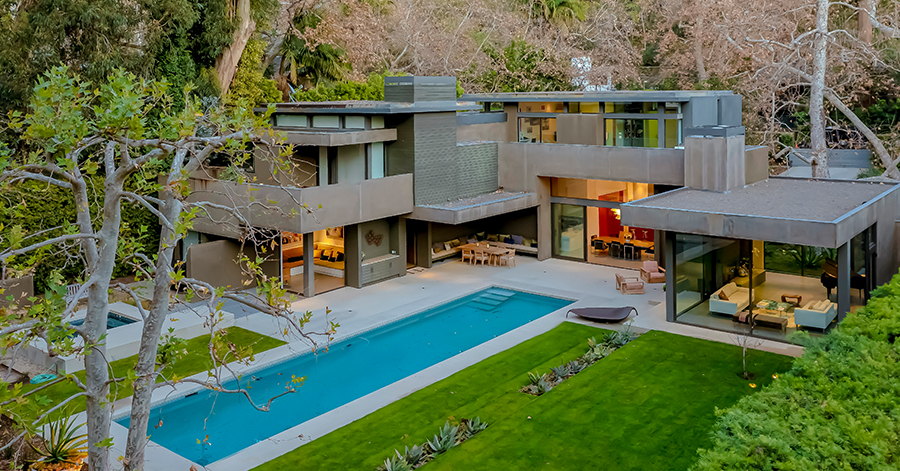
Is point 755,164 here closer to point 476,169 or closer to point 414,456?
point 476,169

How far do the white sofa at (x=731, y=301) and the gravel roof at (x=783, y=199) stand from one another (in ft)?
6.19

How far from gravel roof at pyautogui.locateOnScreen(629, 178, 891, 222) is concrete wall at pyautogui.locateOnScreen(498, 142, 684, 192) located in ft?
5.52

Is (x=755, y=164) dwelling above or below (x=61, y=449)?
above

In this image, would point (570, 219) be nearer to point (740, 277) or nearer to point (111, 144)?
point (740, 277)

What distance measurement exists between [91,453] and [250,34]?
23.7 metres

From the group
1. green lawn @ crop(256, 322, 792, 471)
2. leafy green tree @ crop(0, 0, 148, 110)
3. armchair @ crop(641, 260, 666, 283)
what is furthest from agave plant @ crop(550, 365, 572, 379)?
leafy green tree @ crop(0, 0, 148, 110)

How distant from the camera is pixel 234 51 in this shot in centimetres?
2903

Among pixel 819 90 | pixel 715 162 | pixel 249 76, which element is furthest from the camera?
pixel 249 76

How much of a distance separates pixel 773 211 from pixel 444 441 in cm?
1033

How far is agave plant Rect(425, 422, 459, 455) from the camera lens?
1239 cm

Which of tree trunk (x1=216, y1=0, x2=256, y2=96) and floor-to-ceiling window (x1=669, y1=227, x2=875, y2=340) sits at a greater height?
tree trunk (x1=216, y1=0, x2=256, y2=96)

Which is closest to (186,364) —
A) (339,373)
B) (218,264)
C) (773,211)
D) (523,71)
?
(339,373)

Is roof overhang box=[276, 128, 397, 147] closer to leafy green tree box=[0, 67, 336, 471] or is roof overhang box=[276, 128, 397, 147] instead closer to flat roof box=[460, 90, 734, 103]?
flat roof box=[460, 90, 734, 103]

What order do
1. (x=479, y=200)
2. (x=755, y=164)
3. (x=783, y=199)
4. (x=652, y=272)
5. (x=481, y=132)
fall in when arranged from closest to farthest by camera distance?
(x=783, y=199) → (x=755, y=164) → (x=652, y=272) → (x=479, y=200) → (x=481, y=132)
